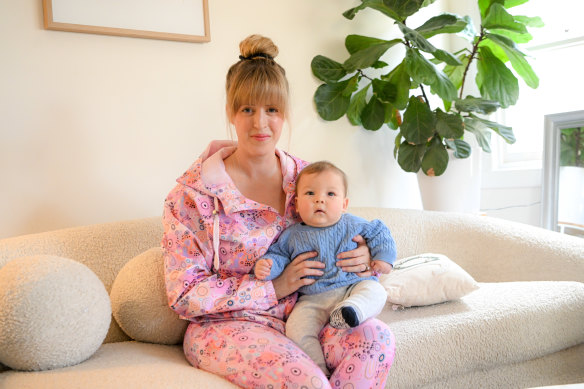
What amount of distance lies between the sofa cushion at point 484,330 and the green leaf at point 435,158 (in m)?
0.75

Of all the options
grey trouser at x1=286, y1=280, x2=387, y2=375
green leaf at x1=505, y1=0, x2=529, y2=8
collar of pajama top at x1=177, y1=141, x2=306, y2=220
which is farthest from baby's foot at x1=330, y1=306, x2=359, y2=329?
green leaf at x1=505, y1=0, x2=529, y2=8

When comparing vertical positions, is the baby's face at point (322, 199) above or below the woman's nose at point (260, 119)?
below

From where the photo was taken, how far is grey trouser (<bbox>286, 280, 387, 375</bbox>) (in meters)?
1.37

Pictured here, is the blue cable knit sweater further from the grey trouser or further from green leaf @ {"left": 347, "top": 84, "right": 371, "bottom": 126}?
green leaf @ {"left": 347, "top": 84, "right": 371, "bottom": 126}

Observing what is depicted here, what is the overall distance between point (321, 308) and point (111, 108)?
1.24m

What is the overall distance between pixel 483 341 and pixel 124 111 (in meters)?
1.60

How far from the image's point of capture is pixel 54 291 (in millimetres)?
1297

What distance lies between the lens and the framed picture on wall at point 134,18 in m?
2.02

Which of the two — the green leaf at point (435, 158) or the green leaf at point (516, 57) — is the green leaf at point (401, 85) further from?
the green leaf at point (516, 57)

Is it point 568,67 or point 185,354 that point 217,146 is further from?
point 568,67

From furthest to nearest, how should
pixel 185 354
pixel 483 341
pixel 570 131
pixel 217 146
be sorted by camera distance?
pixel 570 131 < pixel 217 146 < pixel 483 341 < pixel 185 354

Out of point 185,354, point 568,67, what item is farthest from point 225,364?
point 568,67

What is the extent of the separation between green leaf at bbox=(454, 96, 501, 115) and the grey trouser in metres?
1.26

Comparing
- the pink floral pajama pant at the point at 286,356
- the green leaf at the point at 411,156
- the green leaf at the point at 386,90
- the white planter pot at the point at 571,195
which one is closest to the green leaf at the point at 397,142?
A: the green leaf at the point at 411,156
